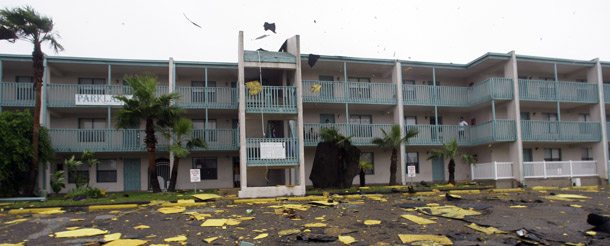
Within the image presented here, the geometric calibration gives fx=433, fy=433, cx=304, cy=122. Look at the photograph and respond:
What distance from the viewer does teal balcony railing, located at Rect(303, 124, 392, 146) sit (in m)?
24.0

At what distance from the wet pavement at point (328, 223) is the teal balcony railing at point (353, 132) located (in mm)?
8576

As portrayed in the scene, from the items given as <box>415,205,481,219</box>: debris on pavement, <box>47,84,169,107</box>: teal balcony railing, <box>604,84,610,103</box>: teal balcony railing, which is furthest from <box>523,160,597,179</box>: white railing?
<box>47,84,169,107</box>: teal balcony railing

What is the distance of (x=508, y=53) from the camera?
25734 mm

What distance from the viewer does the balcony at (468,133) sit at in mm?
25047

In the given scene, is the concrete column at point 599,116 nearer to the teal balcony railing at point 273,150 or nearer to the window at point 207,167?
the teal balcony railing at point 273,150

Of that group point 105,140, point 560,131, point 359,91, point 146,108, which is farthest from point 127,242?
point 560,131

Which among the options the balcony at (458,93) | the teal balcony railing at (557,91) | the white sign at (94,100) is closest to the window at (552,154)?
the teal balcony railing at (557,91)

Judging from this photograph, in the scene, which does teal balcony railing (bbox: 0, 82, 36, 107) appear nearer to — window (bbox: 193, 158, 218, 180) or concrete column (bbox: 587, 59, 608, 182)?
window (bbox: 193, 158, 218, 180)

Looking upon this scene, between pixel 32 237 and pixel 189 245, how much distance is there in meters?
4.15

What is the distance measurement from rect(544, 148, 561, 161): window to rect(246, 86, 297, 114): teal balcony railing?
18.5 metres

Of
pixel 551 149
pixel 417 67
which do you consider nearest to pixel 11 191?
pixel 417 67

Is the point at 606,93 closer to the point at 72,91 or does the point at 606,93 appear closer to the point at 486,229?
the point at 486,229

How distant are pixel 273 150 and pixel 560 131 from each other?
18447 millimetres

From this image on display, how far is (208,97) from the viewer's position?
24.9m
